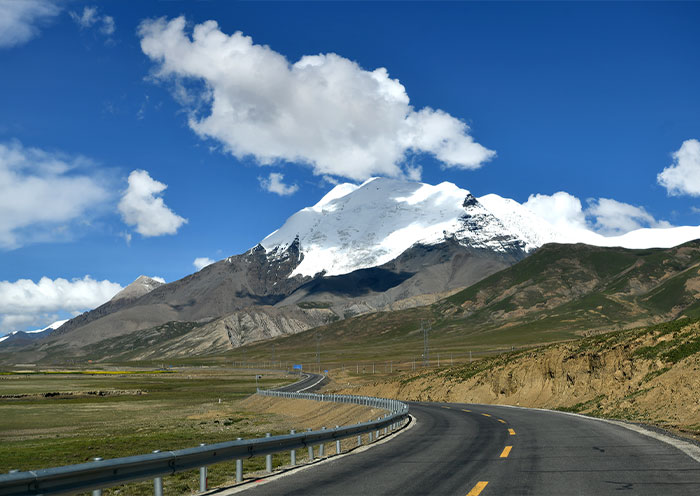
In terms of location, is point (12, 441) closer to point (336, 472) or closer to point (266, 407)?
point (266, 407)

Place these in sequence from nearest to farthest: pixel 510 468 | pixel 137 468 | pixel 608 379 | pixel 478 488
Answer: pixel 137 468
pixel 478 488
pixel 510 468
pixel 608 379

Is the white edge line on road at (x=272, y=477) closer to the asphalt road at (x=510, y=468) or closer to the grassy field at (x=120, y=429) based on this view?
the asphalt road at (x=510, y=468)

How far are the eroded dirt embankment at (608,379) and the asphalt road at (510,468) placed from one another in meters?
7.83

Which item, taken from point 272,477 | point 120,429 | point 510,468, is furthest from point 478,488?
point 120,429

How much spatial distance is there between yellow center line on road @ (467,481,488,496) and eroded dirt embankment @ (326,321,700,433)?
14878 mm

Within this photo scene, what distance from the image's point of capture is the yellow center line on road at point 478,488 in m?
11.9

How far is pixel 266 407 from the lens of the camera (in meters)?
73.2

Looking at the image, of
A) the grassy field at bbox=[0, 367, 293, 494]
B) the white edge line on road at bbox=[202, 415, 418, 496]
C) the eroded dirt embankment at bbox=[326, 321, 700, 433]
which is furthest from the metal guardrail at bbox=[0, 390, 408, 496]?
the eroded dirt embankment at bbox=[326, 321, 700, 433]

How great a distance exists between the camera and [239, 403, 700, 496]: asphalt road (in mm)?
12430

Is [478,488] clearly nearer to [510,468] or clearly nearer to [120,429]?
[510,468]

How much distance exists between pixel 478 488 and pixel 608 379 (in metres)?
38.4

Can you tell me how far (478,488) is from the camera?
12375 millimetres

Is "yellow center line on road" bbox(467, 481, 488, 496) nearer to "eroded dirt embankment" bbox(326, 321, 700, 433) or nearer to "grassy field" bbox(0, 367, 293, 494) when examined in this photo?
"grassy field" bbox(0, 367, 293, 494)

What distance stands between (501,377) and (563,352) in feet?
29.2
